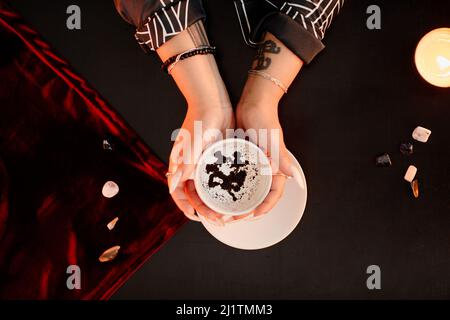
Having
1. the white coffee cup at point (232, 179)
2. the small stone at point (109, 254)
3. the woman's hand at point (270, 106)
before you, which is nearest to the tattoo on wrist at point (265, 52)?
the woman's hand at point (270, 106)

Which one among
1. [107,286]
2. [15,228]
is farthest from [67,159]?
[107,286]

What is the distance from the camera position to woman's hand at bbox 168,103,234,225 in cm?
84

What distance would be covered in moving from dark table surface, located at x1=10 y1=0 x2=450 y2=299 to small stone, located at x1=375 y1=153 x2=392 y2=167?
14 mm

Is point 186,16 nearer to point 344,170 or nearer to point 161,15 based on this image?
point 161,15

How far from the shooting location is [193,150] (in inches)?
33.1

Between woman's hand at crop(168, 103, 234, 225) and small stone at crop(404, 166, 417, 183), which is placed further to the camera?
small stone at crop(404, 166, 417, 183)

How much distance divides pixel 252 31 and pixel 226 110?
0.71ft

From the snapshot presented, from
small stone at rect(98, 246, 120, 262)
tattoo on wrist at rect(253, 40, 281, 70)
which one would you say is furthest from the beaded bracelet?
small stone at rect(98, 246, 120, 262)

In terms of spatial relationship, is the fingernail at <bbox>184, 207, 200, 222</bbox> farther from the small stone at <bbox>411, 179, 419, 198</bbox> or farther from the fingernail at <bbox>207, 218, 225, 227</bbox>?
the small stone at <bbox>411, 179, 419, 198</bbox>

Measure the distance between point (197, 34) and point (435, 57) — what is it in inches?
21.8

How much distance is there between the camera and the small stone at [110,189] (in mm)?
998

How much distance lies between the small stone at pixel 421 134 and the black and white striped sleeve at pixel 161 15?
0.56 m

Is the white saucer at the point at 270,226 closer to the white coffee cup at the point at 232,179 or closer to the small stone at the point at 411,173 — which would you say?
the white coffee cup at the point at 232,179
